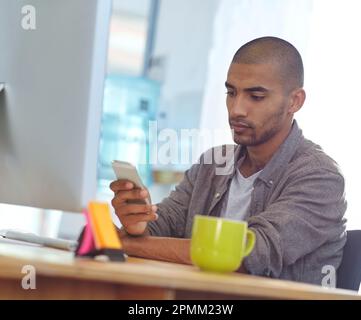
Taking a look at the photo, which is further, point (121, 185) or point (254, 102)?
point (254, 102)

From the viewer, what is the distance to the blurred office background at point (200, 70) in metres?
2.74

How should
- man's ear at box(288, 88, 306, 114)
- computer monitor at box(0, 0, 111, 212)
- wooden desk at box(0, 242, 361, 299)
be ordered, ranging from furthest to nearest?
1. man's ear at box(288, 88, 306, 114)
2. computer monitor at box(0, 0, 111, 212)
3. wooden desk at box(0, 242, 361, 299)

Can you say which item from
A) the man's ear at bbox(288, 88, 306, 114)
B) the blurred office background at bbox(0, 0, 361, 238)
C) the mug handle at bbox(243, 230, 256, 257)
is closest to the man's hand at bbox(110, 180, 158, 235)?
the mug handle at bbox(243, 230, 256, 257)

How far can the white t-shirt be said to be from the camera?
1801mm

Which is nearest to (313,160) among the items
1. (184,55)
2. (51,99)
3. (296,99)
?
(296,99)

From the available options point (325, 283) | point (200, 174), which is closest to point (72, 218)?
point (200, 174)

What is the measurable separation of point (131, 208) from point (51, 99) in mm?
319

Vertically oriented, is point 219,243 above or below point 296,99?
below

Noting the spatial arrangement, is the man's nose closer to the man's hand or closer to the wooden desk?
the man's hand

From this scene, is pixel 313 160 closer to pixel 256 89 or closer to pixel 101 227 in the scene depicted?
pixel 256 89

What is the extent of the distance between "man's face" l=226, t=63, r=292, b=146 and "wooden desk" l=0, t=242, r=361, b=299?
82cm

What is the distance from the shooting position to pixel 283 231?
144 centimetres

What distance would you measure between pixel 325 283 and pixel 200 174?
49 cm

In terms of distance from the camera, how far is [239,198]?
1816mm
